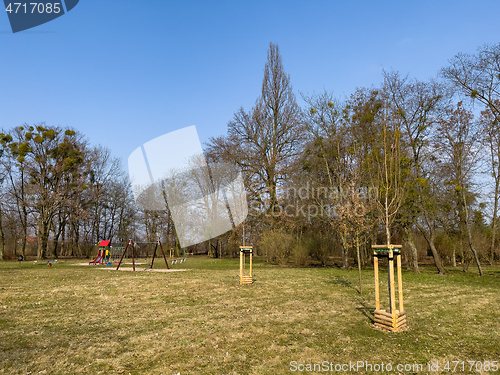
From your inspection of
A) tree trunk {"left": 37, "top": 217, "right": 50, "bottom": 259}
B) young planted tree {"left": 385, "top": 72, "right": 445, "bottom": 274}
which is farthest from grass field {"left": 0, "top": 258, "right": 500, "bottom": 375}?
tree trunk {"left": 37, "top": 217, "right": 50, "bottom": 259}

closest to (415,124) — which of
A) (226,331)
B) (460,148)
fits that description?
(460,148)

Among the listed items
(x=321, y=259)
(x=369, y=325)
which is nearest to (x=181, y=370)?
(x=369, y=325)

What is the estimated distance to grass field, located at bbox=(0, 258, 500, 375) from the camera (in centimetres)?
410

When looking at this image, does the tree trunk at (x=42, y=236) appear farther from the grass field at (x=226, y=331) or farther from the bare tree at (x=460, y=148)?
the bare tree at (x=460, y=148)

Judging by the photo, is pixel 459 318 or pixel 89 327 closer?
pixel 89 327

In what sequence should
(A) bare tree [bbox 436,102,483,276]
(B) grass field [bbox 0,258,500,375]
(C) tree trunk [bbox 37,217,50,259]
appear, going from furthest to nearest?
(C) tree trunk [bbox 37,217,50,259]
(A) bare tree [bbox 436,102,483,276]
(B) grass field [bbox 0,258,500,375]

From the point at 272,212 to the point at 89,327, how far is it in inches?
689

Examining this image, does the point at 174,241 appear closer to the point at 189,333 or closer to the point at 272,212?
the point at 272,212

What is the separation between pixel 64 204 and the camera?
26.8 m

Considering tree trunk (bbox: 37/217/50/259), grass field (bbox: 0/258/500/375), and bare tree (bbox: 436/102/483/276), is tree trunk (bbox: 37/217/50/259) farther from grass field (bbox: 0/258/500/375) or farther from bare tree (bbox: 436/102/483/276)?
bare tree (bbox: 436/102/483/276)

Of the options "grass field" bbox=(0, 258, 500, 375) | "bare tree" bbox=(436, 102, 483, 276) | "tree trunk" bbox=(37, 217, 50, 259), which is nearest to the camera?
"grass field" bbox=(0, 258, 500, 375)

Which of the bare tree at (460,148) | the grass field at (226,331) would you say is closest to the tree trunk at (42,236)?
the grass field at (226,331)

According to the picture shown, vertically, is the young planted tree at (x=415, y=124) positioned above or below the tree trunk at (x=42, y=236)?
above

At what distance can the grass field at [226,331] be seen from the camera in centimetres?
410
